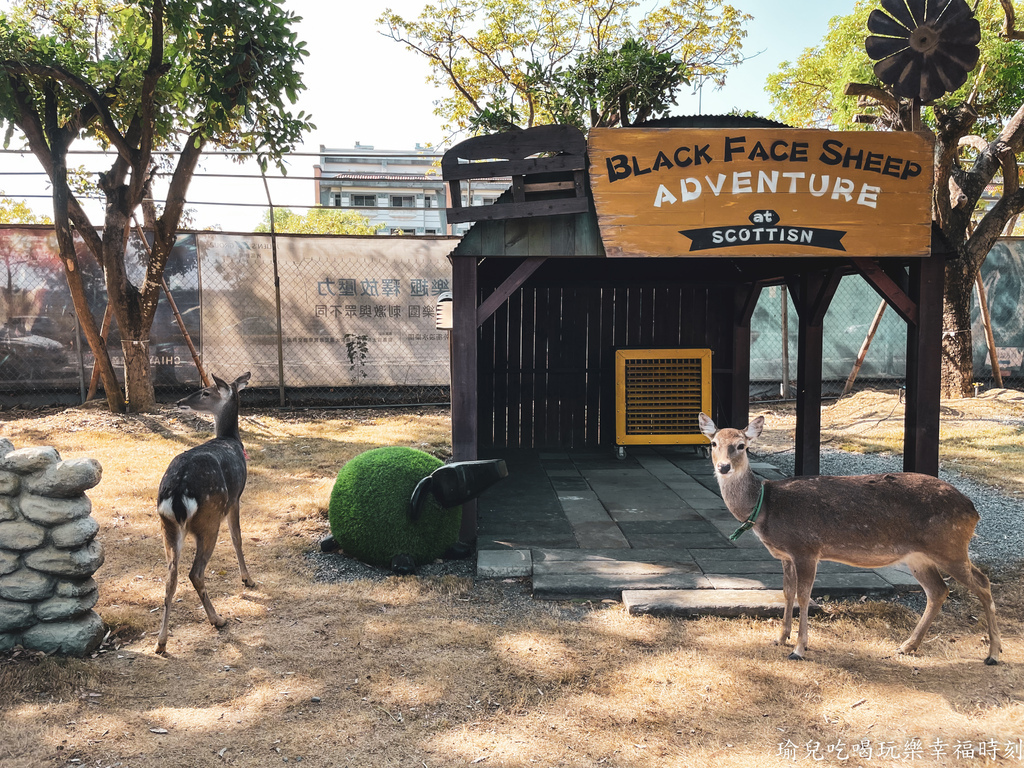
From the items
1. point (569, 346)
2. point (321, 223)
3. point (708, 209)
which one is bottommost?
point (569, 346)

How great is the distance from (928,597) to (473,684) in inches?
98.7

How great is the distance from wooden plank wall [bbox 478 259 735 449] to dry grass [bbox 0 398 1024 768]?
492 centimetres

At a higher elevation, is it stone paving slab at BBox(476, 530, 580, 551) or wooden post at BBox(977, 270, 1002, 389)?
wooden post at BBox(977, 270, 1002, 389)

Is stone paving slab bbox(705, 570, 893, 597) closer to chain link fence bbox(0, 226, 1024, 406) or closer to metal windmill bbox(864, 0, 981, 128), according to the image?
metal windmill bbox(864, 0, 981, 128)

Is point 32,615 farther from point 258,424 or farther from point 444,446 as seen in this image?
point 258,424

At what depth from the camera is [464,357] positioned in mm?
5461

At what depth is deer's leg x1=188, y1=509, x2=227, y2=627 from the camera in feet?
13.2

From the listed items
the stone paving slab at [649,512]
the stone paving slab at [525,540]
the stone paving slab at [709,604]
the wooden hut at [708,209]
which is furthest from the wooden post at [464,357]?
the stone paving slab at [709,604]

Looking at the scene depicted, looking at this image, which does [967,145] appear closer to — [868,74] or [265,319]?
[868,74]

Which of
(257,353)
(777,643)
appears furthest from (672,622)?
(257,353)

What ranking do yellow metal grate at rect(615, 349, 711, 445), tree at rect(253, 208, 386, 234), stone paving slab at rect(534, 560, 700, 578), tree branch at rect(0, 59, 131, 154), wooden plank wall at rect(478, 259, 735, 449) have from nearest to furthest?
stone paving slab at rect(534, 560, 700, 578) < yellow metal grate at rect(615, 349, 711, 445) < tree branch at rect(0, 59, 131, 154) < wooden plank wall at rect(478, 259, 735, 449) < tree at rect(253, 208, 386, 234)

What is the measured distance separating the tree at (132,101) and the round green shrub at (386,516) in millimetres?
4994

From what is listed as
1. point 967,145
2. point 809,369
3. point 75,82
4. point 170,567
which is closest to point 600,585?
point 170,567

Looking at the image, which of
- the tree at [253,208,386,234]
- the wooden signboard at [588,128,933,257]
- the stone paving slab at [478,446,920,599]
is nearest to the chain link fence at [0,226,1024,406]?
the stone paving slab at [478,446,920,599]
